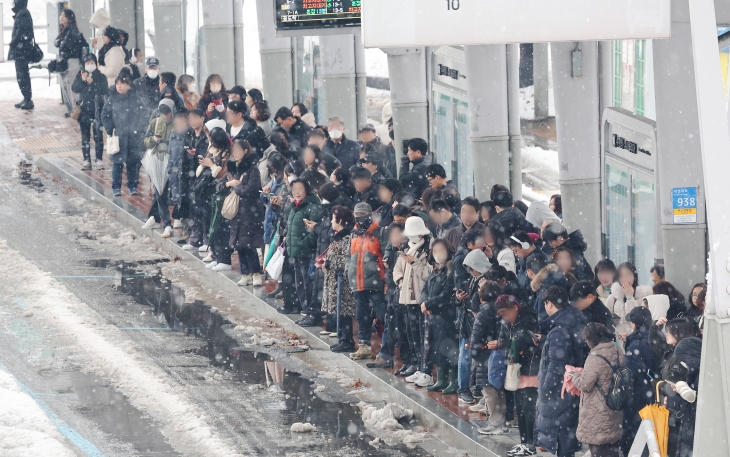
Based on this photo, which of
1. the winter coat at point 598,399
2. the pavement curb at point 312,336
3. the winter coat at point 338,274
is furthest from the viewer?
the winter coat at point 338,274

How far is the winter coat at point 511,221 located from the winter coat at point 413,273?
725 mm

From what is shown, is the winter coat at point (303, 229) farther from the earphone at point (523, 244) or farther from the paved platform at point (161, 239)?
the earphone at point (523, 244)

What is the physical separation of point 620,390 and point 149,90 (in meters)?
12.5

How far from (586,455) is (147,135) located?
31.9ft

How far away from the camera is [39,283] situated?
52.2 ft

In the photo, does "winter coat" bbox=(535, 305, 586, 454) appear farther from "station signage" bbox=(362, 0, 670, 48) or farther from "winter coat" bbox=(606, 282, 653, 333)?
"station signage" bbox=(362, 0, 670, 48)

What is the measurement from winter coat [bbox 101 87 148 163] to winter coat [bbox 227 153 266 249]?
4.29 m

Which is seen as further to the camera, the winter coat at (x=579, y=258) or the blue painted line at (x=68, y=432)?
the winter coat at (x=579, y=258)

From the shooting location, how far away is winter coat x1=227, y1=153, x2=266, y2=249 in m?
14.9

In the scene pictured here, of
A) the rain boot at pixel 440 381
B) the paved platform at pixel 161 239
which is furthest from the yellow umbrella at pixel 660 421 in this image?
the rain boot at pixel 440 381

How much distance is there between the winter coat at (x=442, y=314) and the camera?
11273 mm

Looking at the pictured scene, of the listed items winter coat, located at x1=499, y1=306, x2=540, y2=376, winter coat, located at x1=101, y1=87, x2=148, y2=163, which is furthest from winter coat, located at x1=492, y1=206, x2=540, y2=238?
winter coat, located at x1=101, y1=87, x2=148, y2=163

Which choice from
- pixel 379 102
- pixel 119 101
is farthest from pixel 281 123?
pixel 379 102

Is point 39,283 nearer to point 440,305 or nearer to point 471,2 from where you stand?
point 440,305
